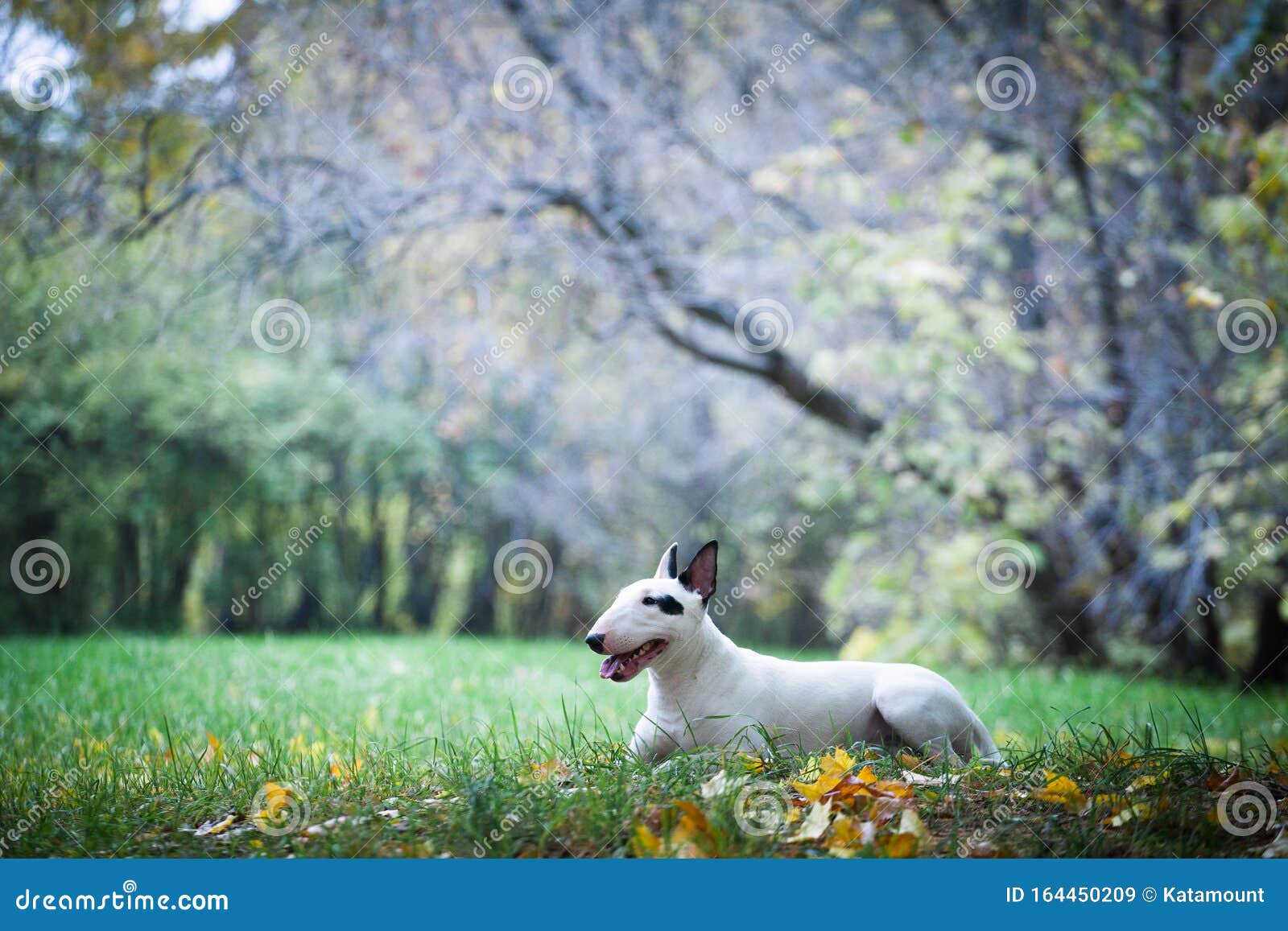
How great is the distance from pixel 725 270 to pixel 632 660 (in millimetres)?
6693

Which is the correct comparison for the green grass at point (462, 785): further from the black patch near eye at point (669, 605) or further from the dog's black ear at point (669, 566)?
the dog's black ear at point (669, 566)

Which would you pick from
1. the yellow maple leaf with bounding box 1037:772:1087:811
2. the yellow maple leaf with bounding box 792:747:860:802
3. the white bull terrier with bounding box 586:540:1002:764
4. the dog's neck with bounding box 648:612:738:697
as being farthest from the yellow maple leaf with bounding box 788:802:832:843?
the dog's neck with bounding box 648:612:738:697

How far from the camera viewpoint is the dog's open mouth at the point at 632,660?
3.99 m

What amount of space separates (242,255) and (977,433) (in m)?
6.31

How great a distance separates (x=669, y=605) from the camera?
158 inches

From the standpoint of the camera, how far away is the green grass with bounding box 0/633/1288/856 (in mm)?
3240

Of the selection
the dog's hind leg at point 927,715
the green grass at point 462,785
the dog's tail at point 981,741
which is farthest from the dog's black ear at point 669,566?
the dog's tail at point 981,741

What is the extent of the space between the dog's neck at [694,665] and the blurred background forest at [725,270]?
4403 mm

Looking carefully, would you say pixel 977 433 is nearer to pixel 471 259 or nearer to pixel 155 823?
pixel 471 259

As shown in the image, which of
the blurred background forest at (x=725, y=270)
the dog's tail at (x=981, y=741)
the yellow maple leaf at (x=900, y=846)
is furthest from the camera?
the blurred background forest at (x=725, y=270)

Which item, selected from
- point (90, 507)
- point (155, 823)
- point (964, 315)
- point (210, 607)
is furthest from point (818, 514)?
point (155, 823)

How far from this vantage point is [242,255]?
319 inches

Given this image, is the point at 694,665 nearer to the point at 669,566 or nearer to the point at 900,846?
the point at 669,566

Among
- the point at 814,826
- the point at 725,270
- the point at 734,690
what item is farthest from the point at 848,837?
the point at 725,270
